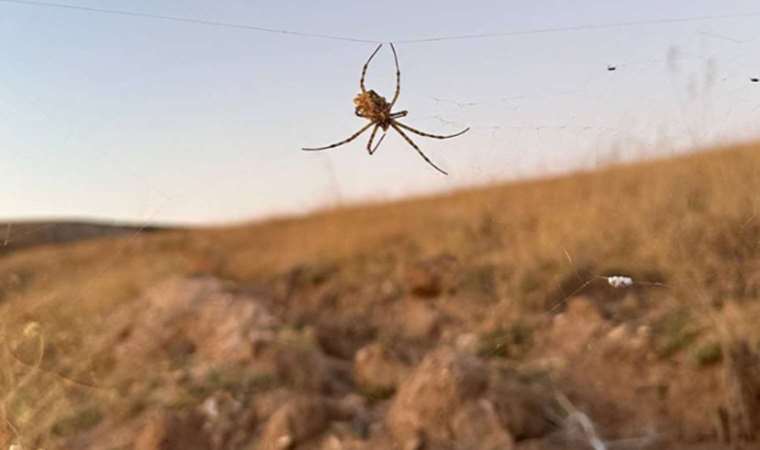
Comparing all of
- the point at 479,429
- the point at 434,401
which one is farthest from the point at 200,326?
the point at 479,429

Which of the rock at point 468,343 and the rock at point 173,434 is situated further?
the rock at point 468,343

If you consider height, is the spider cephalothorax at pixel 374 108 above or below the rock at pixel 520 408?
above

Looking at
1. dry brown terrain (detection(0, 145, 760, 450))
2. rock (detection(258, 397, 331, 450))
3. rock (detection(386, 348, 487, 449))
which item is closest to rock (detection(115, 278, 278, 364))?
dry brown terrain (detection(0, 145, 760, 450))

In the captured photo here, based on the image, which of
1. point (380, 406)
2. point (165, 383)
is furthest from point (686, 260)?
point (165, 383)

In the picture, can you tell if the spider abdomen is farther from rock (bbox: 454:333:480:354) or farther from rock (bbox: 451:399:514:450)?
rock (bbox: 454:333:480:354)

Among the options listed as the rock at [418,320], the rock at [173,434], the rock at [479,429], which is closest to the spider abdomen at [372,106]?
the rock at [479,429]

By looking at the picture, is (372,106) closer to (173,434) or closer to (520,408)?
(520,408)

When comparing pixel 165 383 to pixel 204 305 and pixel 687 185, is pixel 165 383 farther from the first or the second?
pixel 687 185

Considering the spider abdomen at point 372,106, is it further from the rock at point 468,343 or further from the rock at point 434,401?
the rock at point 468,343
